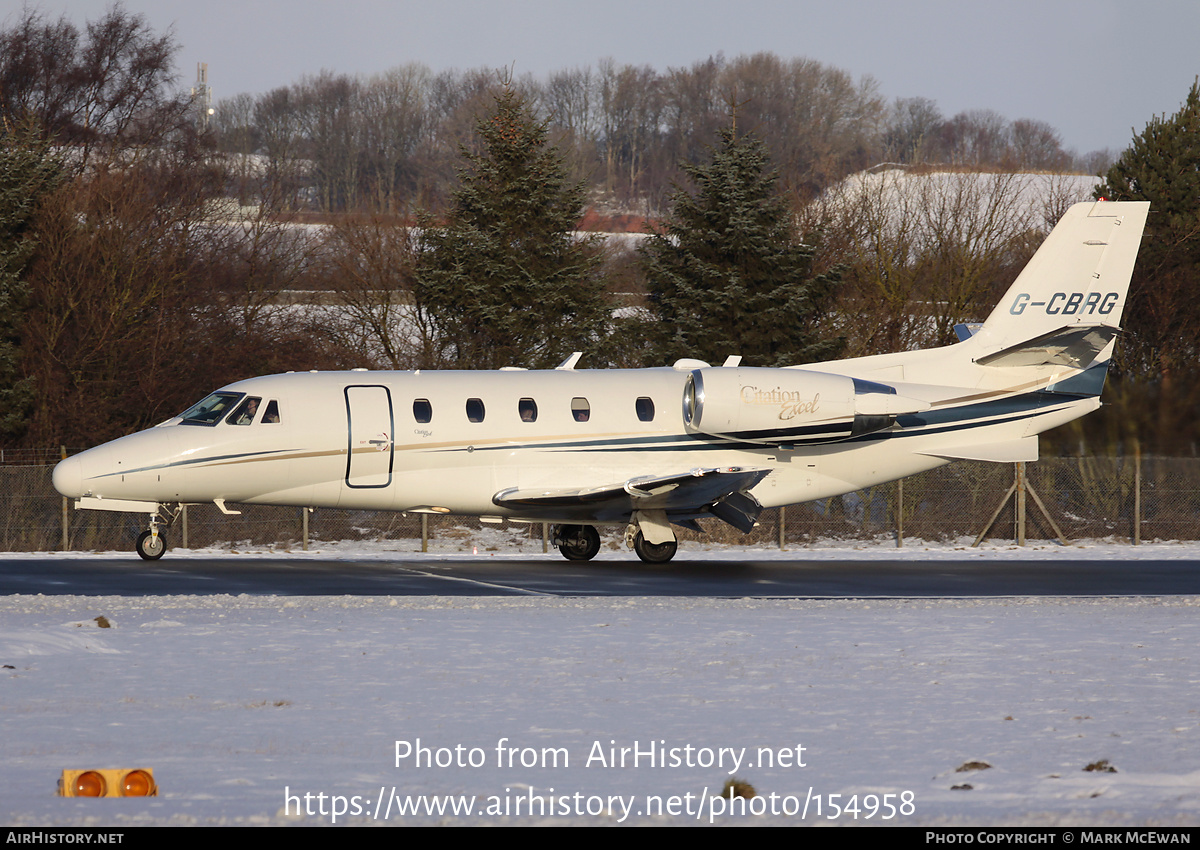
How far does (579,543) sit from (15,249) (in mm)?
18252

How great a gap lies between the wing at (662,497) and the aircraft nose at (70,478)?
6502 millimetres

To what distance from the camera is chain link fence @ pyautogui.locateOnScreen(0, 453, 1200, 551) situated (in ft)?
92.5

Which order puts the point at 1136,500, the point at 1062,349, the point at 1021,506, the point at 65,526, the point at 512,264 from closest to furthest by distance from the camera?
the point at 1062,349 → the point at 65,526 → the point at 1136,500 → the point at 1021,506 → the point at 512,264

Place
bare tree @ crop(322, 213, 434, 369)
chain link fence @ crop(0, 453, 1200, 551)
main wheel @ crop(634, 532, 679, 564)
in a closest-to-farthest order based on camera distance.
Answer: main wheel @ crop(634, 532, 679, 564) → chain link fence @ crop(0, 453, 1200, 551) → bare tree @ crop(322, 213, 434, 369)

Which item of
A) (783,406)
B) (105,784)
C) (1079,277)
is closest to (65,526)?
(783,406)

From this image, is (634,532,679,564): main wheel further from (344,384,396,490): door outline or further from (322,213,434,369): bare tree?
(322,213,434,369): bare tree

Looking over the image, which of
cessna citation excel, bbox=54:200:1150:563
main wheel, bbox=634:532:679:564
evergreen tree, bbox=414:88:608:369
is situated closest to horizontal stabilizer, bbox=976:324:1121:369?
cessna citation excel, bbox=54:200:1150:563

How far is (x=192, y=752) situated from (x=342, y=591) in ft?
30.3

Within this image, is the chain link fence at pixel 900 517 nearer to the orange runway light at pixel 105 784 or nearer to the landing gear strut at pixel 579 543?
the landing gear strut at pixel 579 543

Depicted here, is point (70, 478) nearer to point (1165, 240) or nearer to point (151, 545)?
point (151, 545)

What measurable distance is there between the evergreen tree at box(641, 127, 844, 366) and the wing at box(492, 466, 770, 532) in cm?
1134

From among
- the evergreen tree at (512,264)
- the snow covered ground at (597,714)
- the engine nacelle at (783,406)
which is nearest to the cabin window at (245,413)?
the snow covered ground at (597,714)

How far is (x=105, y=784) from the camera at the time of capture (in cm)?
640

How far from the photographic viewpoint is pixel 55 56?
180 ft
